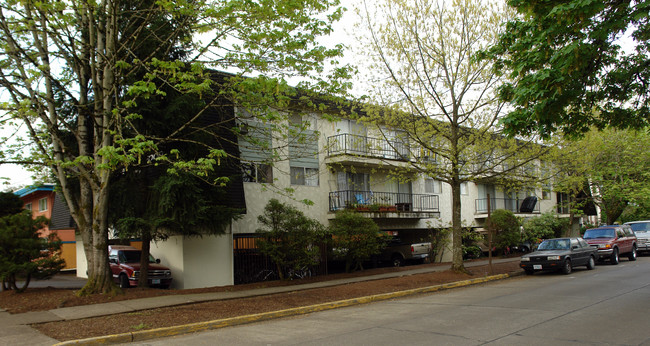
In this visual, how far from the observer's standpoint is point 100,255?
42.4ft

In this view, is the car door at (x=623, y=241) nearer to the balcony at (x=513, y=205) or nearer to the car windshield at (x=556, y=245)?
the car windshield at (x=556, y=245)

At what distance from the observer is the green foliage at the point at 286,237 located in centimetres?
1716

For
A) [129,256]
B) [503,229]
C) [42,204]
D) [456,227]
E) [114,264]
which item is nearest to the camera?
[456,227]

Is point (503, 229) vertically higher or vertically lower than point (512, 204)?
lower

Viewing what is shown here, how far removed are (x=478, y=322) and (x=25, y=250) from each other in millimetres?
12600

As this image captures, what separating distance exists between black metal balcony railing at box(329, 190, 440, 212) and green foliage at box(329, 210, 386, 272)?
1.73 metres

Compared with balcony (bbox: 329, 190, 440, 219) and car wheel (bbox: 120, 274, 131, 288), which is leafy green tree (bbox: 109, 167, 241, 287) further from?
balcony (bbox: 329, 190, 440, 219)

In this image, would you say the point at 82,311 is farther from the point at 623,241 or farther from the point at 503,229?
the point at 623,241

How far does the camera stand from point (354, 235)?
774 inches

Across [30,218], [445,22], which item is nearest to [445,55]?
[445,22]

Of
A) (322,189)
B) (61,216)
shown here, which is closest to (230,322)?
(322,189)

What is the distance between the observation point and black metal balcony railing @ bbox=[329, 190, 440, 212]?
873 inches

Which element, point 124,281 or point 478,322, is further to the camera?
point 124,281

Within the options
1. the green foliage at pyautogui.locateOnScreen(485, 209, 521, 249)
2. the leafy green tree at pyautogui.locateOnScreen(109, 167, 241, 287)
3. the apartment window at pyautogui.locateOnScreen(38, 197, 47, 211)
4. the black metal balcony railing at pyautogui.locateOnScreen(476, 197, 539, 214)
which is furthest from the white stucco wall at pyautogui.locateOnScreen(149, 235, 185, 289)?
the black metal balcony railing at pyautogui.locateOnScreen(476, 197, 539, 214)
